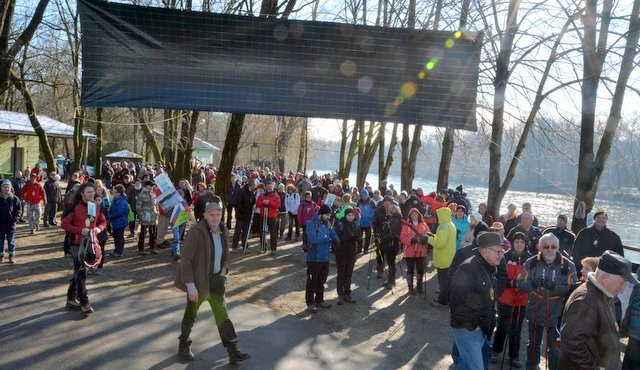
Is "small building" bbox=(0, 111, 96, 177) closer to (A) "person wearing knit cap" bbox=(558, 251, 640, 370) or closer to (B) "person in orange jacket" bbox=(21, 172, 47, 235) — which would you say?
(B) "person in orange jacket" bbox=(21, 172, 47, 235)

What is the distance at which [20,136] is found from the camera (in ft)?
91.2

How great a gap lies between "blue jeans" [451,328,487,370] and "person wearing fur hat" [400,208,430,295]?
4.45m

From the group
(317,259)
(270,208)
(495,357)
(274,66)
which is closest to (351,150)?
(270,208)


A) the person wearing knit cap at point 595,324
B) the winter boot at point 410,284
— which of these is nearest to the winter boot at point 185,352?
the person wearing knit cap at point 595,324

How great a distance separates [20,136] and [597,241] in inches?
1151

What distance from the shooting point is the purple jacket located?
41.9 feet

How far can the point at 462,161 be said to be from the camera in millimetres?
20453

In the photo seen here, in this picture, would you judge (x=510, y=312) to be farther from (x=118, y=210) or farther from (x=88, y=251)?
(x=118, y=210)

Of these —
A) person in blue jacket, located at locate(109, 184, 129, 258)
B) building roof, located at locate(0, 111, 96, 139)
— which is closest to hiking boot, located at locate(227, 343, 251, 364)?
person in blue jacket, located at locate(109, 184, 129, 258)

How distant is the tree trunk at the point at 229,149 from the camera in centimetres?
1170

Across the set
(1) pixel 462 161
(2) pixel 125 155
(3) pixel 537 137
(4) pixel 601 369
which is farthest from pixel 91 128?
(4) pixel 601 369

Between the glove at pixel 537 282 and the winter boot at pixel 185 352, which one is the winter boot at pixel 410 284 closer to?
the glove at pixel 537 282

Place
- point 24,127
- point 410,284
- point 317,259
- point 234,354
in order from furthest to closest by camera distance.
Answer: point 24,127
point 410,284
point 317,259
point 234,354

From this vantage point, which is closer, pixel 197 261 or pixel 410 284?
pixel 197 261
